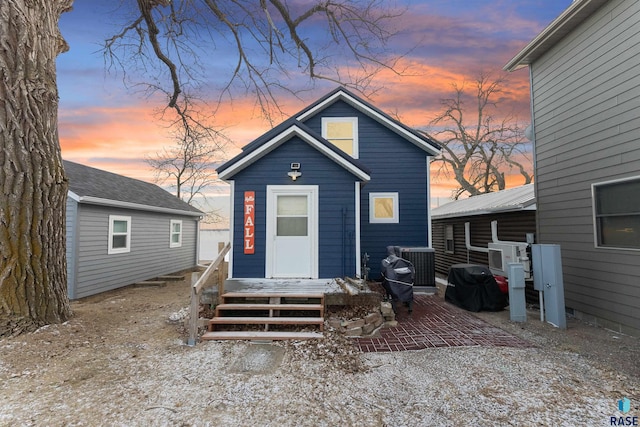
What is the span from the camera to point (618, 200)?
551 cm

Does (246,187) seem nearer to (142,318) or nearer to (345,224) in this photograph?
(345,224)

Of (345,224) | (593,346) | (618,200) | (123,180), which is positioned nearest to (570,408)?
(593,346)

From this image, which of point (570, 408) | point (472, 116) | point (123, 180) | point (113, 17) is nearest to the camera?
point (570, 408)

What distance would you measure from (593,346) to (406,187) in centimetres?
598

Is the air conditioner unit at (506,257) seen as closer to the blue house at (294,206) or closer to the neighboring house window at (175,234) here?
the blue house at (294,206)

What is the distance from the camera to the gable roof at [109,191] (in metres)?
9.24

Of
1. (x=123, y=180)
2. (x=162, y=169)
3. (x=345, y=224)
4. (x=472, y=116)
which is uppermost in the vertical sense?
(x=472, y=116)

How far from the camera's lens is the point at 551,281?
5.88 meters

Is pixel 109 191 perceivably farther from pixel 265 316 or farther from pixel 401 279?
pixel 401 279

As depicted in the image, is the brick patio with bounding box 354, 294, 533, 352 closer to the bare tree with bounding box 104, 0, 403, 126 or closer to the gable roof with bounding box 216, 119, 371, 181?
the gable roof with bounding box 216, 119, 371, 181

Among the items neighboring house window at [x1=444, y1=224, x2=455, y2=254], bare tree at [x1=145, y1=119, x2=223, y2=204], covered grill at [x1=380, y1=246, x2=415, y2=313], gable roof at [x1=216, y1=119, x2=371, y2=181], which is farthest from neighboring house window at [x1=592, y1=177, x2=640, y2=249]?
bare tree at [x1=145, y1=119, x2=223, y2=204]

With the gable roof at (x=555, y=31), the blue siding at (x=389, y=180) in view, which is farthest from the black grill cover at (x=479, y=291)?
the gable roof at (x=555, y=31)

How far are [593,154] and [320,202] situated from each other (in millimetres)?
5460

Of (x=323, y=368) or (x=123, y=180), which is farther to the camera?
(x=123, y=180)
